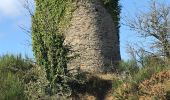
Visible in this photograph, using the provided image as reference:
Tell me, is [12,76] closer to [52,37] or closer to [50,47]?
[50,47]

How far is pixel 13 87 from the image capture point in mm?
17531

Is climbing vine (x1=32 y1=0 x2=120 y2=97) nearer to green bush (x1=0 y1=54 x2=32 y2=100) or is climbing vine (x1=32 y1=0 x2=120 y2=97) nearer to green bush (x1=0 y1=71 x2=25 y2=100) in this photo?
green bush (x1=0 y1=54 x2=32 y2=100)

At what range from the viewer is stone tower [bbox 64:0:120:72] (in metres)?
21.7

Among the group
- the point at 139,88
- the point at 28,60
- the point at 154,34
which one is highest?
the point at 154,34

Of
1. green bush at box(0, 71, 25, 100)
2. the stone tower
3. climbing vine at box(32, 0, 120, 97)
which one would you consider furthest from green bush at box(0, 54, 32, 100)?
the stone tower

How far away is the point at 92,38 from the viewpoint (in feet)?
72.2

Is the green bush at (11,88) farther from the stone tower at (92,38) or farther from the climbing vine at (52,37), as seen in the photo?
the stone tower at (92,38)

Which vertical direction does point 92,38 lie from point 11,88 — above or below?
above

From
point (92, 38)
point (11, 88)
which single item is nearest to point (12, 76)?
point (11, 88)

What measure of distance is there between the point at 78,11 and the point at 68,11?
0.44m

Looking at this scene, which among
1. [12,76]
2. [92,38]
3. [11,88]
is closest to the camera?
[11,88]

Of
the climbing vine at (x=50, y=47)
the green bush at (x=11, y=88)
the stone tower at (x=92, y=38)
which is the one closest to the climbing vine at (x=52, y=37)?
the climbing vine at (x=50, y=47)

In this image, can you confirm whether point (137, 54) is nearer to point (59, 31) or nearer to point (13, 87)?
point (59, 31)

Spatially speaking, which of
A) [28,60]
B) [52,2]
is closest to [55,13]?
[52,2]
